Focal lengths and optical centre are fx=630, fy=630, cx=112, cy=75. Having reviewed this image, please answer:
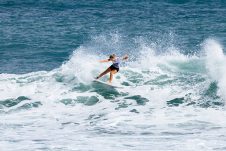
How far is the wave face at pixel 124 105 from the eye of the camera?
2464 centimetres

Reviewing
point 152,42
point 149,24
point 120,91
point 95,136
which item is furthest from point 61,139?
point 149,24

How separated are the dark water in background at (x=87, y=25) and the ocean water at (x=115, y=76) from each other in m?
0.08

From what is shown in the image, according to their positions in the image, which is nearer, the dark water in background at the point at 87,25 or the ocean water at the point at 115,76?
the ocean water at the point at 115,76

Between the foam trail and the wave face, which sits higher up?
the foam trail

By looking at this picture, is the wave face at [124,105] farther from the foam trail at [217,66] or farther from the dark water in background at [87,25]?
the dark water in background at [87,25]

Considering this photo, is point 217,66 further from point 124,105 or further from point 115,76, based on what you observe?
point 124,105

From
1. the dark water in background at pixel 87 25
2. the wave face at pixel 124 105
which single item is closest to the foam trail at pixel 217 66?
the wave face at pixel 124 105

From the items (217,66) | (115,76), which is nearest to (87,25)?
(115,76)

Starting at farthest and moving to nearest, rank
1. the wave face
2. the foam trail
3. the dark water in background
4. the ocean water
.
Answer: the dark water in background
the foam trail
the ocean water
the wave face

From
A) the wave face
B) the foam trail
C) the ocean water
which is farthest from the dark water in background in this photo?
the foam trail

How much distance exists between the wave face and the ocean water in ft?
0.14

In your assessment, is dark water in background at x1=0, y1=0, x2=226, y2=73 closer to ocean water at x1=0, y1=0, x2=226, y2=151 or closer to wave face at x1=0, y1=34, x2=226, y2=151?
ocean water at x1=0, y1=0, x2=226, y2=151

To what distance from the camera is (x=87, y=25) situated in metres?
48.0

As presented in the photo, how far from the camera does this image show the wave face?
24.6 m
